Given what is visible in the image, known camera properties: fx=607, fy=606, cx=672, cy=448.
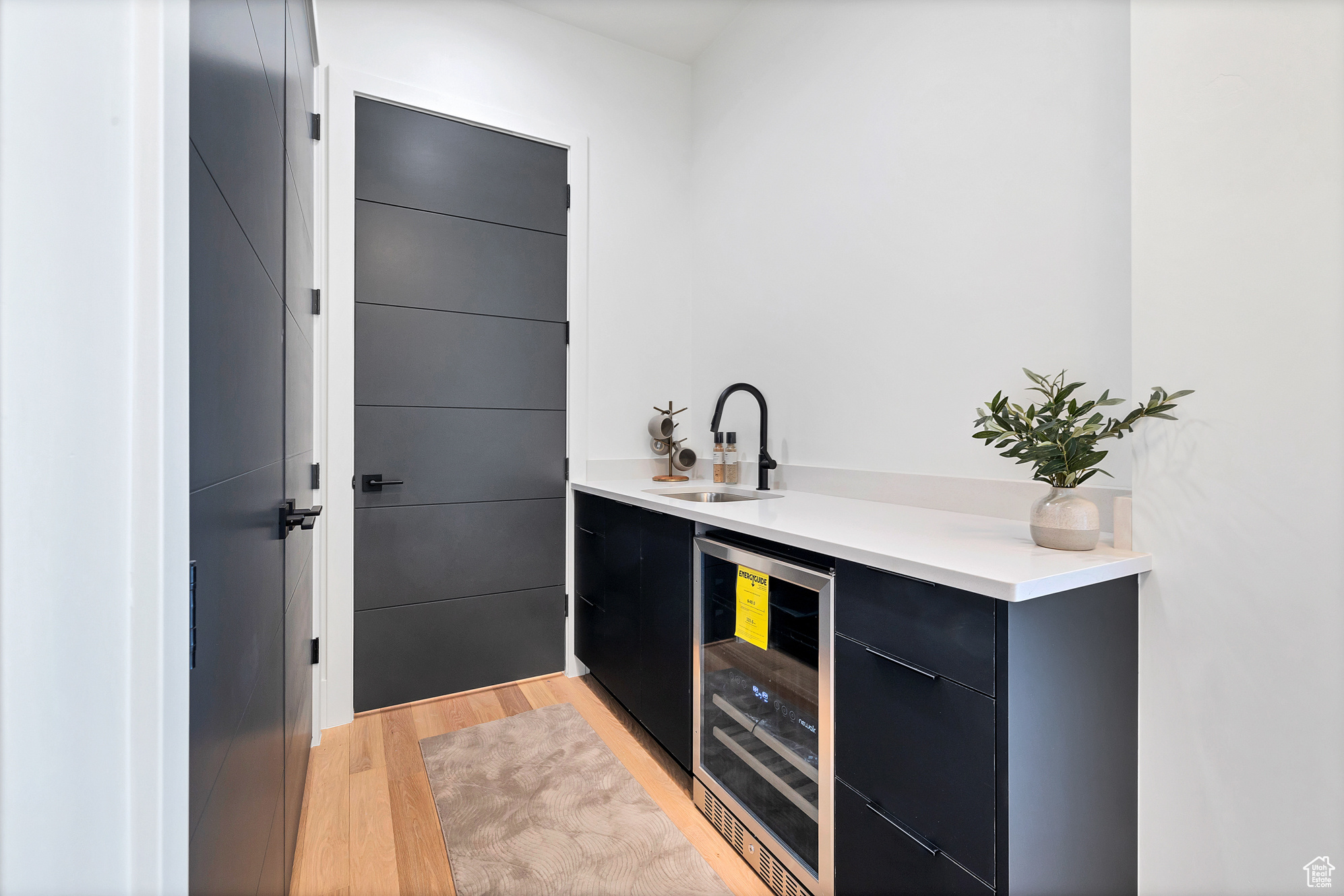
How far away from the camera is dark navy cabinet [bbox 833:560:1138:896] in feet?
3.08

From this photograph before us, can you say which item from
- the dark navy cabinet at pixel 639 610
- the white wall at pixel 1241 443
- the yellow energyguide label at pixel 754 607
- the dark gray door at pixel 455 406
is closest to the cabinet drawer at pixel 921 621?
the yellow energyguide label at pixel 754 607

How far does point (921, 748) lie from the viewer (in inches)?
41.0

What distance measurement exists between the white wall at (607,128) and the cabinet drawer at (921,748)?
69.2 inches

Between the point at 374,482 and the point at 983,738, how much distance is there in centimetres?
210

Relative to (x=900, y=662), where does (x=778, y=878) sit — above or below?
below

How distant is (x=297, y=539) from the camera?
5.23 ft

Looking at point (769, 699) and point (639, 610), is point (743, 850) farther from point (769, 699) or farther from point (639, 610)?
point (639, 610)

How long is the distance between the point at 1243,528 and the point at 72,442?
59.9 inches

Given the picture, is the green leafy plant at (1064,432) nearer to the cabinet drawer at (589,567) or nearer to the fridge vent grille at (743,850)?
the fridge vent grille at (743,850)

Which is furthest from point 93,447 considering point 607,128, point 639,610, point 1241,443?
point 607,128

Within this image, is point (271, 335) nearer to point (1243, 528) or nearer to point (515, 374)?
point (515, 374)

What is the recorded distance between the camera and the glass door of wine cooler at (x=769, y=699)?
1277 millimetres

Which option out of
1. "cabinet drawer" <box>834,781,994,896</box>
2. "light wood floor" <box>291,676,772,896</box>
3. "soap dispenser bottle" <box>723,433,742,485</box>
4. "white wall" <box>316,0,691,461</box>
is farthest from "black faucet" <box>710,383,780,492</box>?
"cabinet drawer" <box>834,781,994,896</box>

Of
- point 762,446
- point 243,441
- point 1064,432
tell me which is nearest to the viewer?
point 243,441
